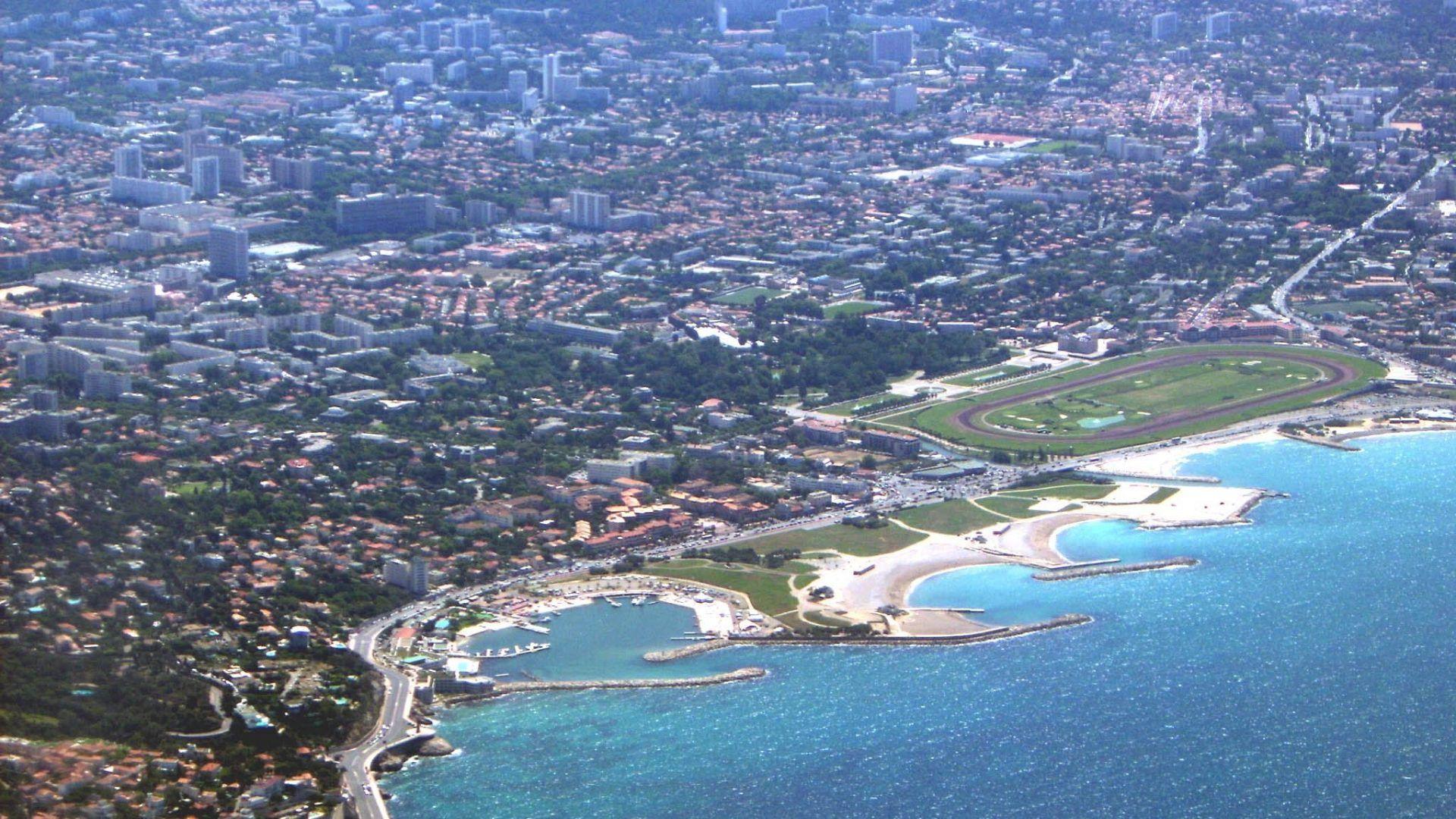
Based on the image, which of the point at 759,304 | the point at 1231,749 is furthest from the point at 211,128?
the point at 1231,749

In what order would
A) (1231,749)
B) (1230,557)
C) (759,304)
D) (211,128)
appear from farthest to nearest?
1. (211,128)
2. (759,304)
3. (1230,557)
4. (1231,749)

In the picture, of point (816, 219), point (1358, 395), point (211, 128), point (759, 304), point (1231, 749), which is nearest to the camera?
point (1231, 749)

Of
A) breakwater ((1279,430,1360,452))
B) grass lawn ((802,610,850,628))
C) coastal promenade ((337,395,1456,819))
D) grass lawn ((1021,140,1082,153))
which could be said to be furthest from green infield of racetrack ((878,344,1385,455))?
grass lawn ((1021,140,1082,153))

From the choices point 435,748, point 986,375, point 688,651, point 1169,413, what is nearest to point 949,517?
point 688,651

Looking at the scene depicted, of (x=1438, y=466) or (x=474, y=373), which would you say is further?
(x=474, y=373)

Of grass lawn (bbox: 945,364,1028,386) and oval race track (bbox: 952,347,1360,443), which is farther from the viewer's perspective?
grass lawn (bbox: 945,364,1028,386)

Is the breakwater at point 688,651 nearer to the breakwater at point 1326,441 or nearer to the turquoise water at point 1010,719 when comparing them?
the turquoise water at point 1010,719

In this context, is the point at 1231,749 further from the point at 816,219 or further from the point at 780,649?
the point at 816,219

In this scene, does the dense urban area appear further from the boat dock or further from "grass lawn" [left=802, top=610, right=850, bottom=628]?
the boat dock
